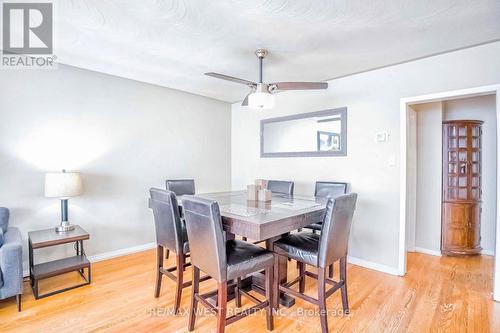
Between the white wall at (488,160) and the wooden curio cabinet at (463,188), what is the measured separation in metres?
0.17

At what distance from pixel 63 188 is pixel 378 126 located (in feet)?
11.5

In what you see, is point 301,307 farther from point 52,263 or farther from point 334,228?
point 52,263

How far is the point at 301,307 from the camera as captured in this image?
232 centimetres

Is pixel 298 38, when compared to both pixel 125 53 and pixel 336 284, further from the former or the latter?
pixel 336 284

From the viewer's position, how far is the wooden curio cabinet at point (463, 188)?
11.5ft

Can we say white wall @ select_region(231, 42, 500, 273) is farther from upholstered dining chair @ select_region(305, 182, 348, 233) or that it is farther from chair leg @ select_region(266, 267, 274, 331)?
chair leg @ select_region(266, 267, 274, 331)

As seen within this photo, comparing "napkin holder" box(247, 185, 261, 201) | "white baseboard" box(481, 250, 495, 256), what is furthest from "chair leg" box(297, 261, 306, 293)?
"white baseboard" box(481, 250, 495, 256)

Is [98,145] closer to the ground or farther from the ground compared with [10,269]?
farther from the ground

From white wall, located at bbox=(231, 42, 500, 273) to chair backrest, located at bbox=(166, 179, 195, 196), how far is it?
1.68 metres

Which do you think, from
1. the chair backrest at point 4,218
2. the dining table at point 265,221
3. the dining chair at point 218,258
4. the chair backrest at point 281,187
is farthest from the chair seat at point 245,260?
the chair backrest at point 4,218

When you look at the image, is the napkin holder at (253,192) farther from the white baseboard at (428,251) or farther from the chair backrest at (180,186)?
the white baseboard at (428,251)

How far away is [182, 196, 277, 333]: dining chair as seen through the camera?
1.74 metres

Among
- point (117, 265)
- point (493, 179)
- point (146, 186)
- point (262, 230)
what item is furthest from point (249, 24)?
point (493, 179)

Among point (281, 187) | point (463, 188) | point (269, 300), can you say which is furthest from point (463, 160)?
point (269, 300)
